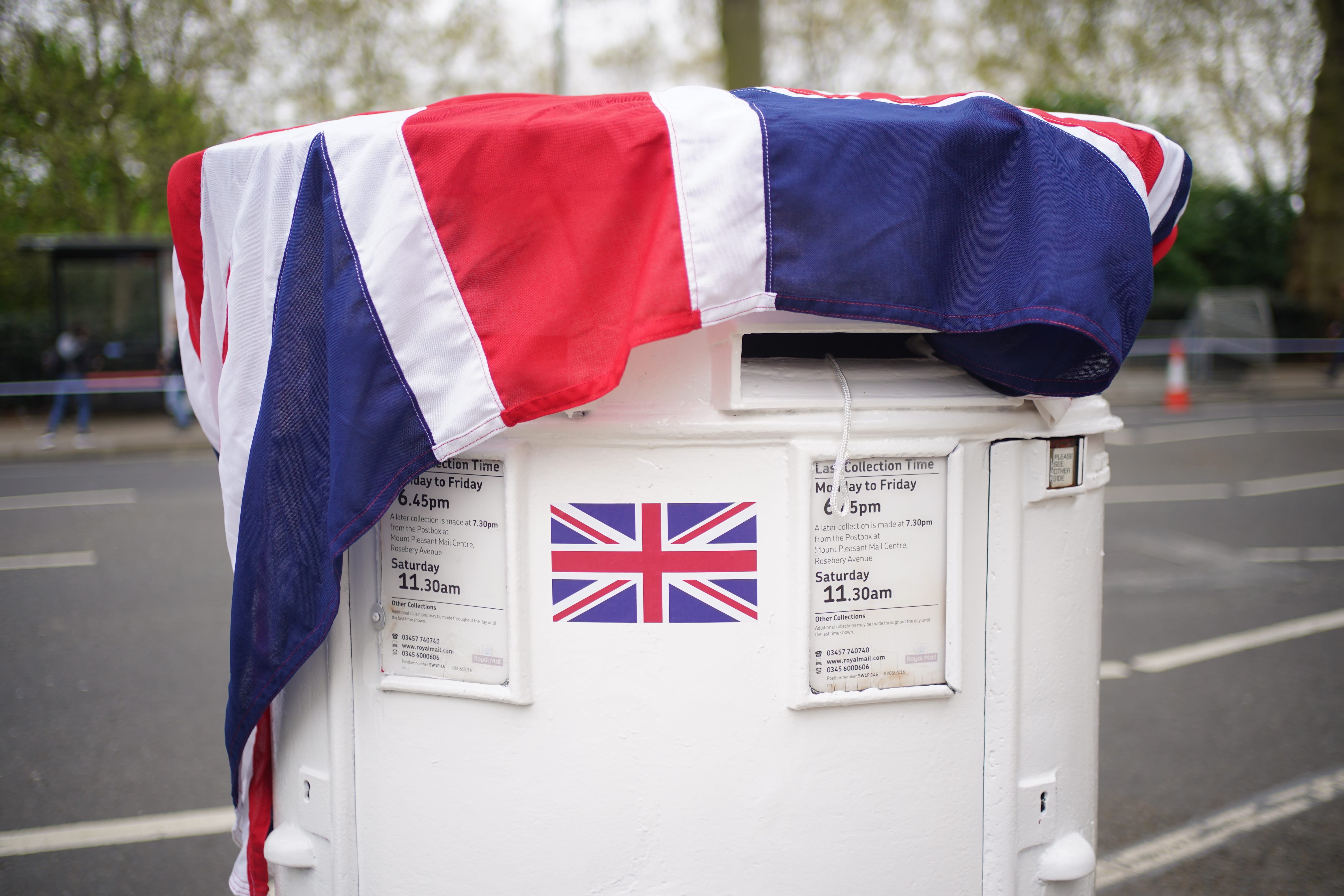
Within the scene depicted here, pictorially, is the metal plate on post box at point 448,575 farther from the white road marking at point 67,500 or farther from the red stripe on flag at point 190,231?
the white road marking at point 67,500

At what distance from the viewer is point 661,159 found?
162 cm

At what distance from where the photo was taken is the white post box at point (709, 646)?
5.63ft

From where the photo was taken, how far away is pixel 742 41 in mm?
9906

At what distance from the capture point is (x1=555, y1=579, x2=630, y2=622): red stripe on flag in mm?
1728

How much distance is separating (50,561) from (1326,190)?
25061 millimetres

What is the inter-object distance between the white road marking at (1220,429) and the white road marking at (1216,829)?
8749 mm

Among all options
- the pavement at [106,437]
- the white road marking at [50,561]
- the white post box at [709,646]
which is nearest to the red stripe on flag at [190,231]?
the white post box at [709,646]

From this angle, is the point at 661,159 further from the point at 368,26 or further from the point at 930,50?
the point at 930,50

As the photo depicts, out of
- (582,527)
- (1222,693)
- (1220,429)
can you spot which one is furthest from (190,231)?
(1220,429)

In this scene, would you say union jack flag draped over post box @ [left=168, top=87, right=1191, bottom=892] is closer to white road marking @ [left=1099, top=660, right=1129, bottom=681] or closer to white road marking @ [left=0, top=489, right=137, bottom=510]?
white road marking @ [left=1099, top=660, right=1129, bottom=681]

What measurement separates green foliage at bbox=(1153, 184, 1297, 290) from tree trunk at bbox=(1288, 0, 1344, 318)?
9.01ft

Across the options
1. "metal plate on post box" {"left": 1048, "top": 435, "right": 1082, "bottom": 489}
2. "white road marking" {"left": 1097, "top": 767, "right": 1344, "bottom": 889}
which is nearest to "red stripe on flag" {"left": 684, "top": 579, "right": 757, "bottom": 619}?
"metal plate on post box" {"left": 1048, "top": 435, "right": 1082, "bottom": 489}

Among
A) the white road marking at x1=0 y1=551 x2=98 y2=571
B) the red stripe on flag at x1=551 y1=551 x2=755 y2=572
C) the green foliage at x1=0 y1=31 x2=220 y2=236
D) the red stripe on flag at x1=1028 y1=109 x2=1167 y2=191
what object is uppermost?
the green foliage at x1=0 y1=31 x2=220 y2=236

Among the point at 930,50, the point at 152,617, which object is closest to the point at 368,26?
the point at 930,50
